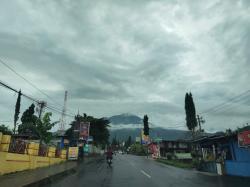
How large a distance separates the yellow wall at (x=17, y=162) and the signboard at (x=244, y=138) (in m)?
15.7

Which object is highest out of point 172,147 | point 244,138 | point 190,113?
point 190,113

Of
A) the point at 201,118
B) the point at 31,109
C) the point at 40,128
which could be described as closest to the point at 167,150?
the point at 201,118

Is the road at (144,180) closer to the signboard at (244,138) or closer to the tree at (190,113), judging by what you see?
the signboard at (244,138)

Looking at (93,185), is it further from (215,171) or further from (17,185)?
(215,171)

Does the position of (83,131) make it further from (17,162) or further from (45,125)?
(17,162)

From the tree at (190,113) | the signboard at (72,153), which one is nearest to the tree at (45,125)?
the signboard at (72,153)

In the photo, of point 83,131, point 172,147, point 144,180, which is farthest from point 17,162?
point 172,147

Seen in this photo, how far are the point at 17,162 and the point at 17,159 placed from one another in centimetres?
19

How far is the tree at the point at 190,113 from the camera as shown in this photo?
5747cm

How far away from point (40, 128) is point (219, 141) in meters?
20.8

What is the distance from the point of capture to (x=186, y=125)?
2302 inches

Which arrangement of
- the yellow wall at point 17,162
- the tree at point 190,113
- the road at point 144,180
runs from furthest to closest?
the tree at point 190,113 < the yellow wall at point 17,162 < the road at point 144,180

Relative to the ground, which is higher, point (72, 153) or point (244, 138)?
point (244, 138)

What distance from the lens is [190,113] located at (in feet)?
190
